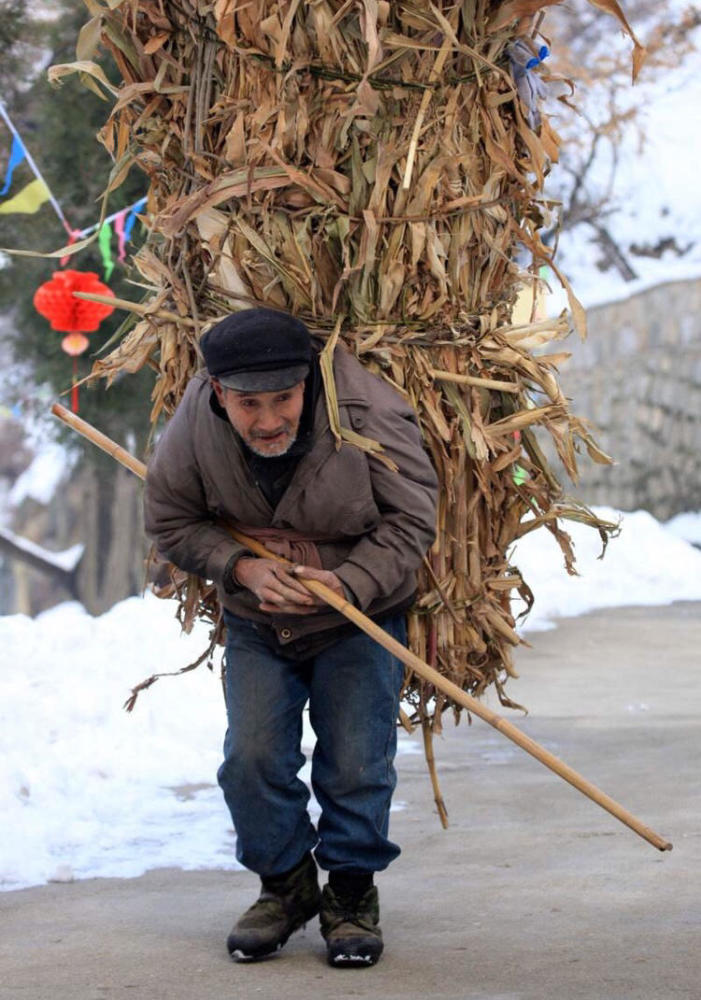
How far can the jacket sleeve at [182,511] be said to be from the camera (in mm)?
4164

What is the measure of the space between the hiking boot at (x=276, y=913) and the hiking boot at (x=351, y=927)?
0.18 ft

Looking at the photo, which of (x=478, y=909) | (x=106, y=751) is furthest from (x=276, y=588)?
(x=106, y=751)

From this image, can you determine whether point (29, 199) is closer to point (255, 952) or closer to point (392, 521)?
point (392, 521)

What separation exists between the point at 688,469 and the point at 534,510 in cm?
1215

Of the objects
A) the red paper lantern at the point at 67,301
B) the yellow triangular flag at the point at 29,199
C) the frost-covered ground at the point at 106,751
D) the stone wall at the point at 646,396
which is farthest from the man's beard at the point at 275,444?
the stone wall at the point at 646,396

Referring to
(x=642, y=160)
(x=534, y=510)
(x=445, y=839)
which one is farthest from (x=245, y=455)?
(x=642, y=160)

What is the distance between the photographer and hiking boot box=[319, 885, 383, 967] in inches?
162

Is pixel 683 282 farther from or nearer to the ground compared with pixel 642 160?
nearer to the ground

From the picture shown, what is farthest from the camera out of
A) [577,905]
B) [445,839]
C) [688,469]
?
[688,469]

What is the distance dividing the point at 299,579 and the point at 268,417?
0.39 metres

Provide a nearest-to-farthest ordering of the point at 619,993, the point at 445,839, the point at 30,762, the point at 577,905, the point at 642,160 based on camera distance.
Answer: the point at 619,993 < the point at 577,905 < the point at 445,839 < the point at 30,762 < the point at 642,160

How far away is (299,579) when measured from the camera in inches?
160

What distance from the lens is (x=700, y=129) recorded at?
84.1ft

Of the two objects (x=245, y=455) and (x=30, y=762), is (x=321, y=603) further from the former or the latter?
(x=30, y=762)
